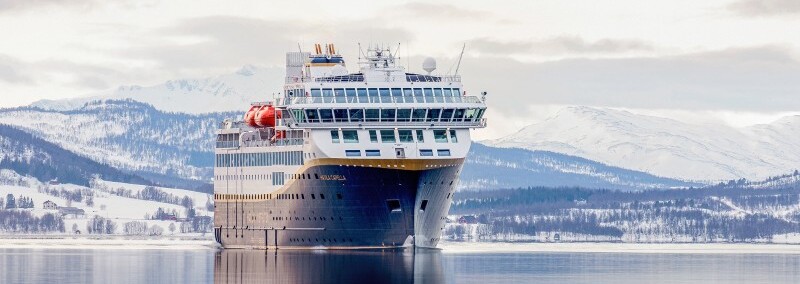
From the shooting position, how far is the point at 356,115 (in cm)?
15125

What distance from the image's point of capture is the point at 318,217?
153625 mm

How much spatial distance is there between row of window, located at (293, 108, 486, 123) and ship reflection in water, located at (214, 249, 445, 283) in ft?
29.7

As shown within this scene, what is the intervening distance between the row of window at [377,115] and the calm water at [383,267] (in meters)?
9.16

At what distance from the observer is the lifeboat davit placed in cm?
16200

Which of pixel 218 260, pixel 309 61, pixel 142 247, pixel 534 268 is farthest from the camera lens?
pixel 142 247

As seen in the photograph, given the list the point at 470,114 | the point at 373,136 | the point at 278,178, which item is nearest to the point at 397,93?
the point at 373,136

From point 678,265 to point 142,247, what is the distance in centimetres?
6015

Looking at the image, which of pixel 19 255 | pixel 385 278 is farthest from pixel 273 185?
pixel 385 278

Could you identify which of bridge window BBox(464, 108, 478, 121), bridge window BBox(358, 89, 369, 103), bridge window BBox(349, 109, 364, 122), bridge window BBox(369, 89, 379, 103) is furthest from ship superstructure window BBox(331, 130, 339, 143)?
bridge window BBox(464, 108, 478, 121)

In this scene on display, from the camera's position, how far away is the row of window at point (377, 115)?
496 ft

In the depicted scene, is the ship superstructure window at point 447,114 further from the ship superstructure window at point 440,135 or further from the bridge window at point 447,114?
the ship superstructure window at point 440,135

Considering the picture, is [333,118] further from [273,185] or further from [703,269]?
[703,269]

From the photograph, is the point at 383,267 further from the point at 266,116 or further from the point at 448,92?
the point at 266,116

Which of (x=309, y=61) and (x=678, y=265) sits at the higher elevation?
(x=309, y=61)
